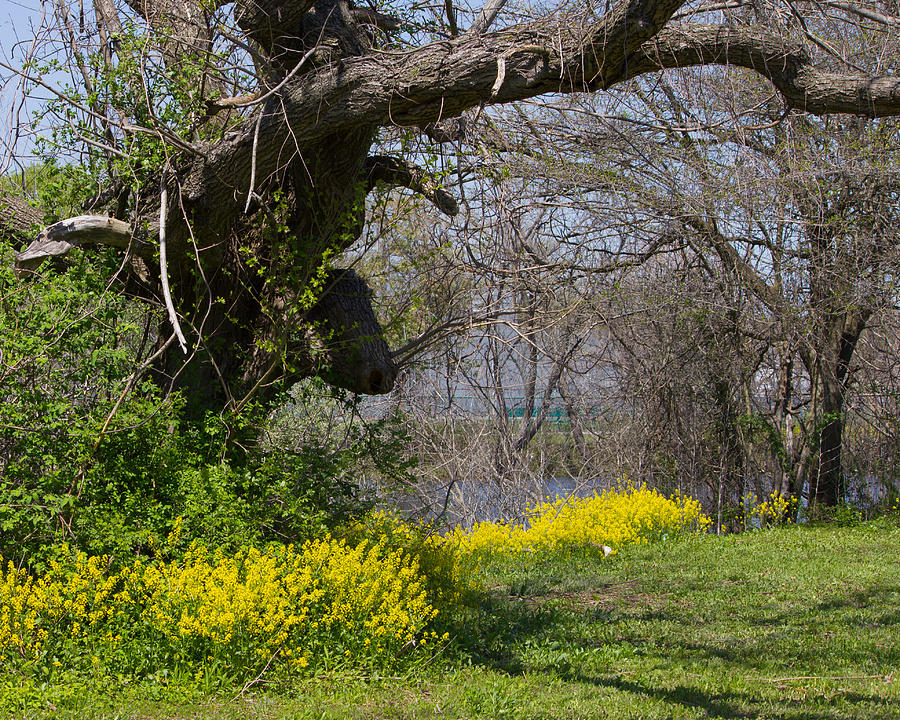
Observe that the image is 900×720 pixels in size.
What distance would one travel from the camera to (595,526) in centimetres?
1064

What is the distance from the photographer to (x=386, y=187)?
7.46 m

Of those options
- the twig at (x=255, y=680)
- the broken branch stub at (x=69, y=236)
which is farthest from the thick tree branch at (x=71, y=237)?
the twig at (x=255, y=680)

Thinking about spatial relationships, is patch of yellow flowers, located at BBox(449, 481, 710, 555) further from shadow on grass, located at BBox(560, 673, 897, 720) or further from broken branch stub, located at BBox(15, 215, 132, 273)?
broken branch stub, located at BBox(15, 215, 132, 273)

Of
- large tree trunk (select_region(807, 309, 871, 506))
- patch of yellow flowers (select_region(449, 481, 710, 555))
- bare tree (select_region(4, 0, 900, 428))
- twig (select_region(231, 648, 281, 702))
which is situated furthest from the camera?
large tree trunk (select_region(807, 309, 871, 506))

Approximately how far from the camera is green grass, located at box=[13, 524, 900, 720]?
4.68 metres

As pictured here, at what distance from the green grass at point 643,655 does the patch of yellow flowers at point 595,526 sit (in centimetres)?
69

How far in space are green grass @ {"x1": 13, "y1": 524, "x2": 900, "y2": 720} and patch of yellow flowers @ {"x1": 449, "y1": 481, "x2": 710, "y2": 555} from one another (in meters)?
0.69

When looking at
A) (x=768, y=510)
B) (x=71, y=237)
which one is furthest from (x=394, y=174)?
(x=768, y=510)

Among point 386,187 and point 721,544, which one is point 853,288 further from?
point 386,187

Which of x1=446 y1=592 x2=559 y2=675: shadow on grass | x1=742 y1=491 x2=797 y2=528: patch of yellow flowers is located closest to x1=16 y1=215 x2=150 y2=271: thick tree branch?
x1=446 y1=592 x2=559 y2=675: shadow on grass

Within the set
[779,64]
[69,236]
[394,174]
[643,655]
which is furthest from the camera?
[394,174]

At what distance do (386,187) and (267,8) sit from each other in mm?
1754

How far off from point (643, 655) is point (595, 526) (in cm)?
467

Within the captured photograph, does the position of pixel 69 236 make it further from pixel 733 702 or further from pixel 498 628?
pixel 733 702
